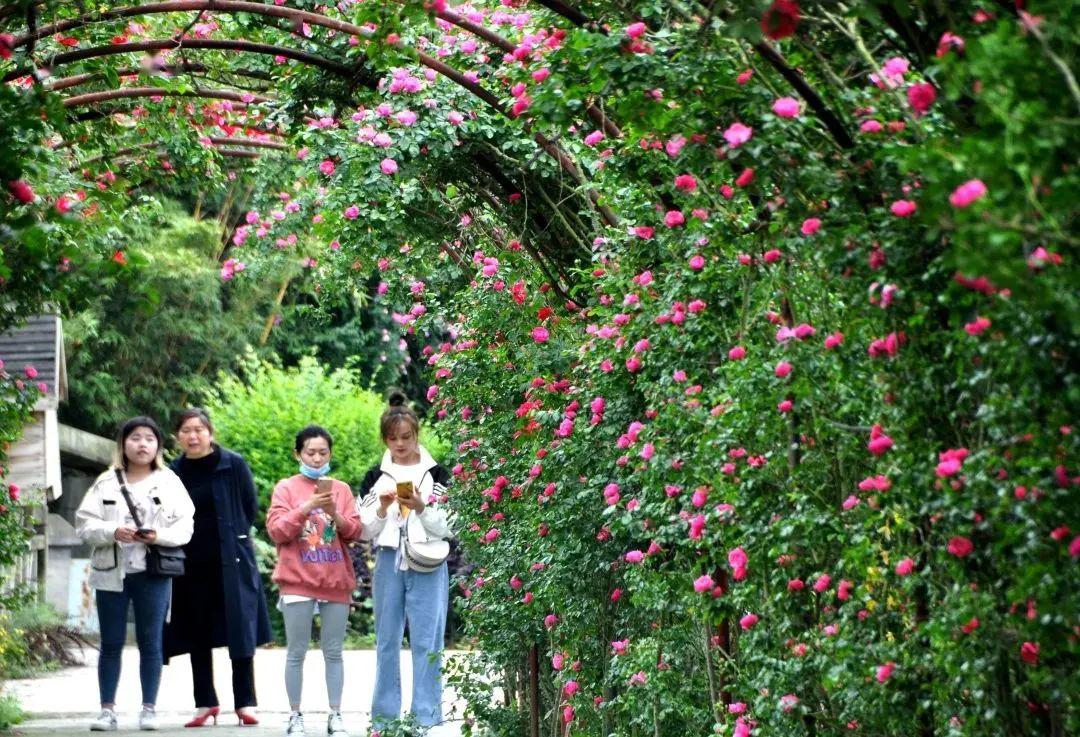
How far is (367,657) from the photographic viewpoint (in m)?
16.9

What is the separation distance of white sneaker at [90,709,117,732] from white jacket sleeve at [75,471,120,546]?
95cm

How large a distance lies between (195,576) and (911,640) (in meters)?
6.84

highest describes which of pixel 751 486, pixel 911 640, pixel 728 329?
pixel 728 329

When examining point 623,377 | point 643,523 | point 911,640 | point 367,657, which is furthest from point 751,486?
point 367,657

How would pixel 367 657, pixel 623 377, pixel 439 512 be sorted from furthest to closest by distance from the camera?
pixel 367 657, pixel 439 512, pixel 623 377

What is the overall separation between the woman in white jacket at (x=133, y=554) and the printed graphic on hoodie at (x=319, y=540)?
82cm

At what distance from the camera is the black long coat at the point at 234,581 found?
31.7 ft

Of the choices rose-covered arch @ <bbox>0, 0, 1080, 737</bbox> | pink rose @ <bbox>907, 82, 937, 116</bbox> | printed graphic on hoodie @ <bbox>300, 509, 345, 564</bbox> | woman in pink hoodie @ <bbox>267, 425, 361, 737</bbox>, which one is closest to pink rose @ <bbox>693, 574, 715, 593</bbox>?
rose-covered arch @ <bbox>0, 0, 1080, 737</bbox>

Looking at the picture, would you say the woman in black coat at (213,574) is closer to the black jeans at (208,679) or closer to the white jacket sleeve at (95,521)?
the black jeans at (208,679)

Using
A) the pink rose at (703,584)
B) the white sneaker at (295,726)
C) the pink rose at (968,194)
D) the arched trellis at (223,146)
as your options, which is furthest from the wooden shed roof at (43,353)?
the pink rose at (968,194)

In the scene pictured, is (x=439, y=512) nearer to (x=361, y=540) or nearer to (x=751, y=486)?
(x=361, y=540)

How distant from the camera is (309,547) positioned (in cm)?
895

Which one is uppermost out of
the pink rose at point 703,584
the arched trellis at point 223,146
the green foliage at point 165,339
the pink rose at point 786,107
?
the green foliage at point 165,339

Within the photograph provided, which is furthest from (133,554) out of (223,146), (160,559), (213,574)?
(223,146)
